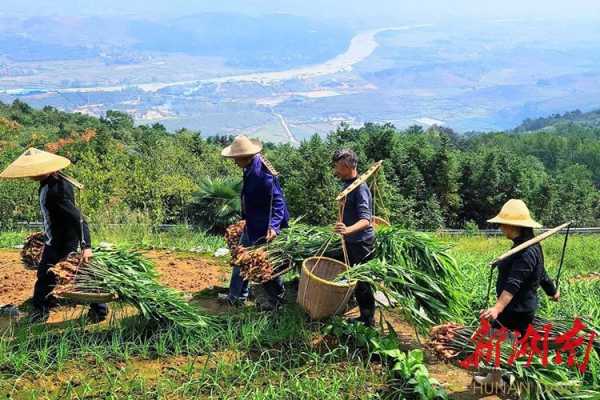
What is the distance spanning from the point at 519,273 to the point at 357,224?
130 centimetres

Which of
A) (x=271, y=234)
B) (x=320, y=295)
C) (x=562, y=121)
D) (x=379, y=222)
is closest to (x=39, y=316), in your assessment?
(x=271, y=234)

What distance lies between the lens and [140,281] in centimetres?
478

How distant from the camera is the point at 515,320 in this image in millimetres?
4020

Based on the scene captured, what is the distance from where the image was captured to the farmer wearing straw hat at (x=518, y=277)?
→ 3.79m

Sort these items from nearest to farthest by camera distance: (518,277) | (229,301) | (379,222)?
(518,277), (229,301), (379,222)

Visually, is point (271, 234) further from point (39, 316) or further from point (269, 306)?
point (39, 316)

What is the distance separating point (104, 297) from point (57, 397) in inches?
31.2

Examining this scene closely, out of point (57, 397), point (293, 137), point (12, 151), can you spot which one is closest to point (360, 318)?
point (57, 397)

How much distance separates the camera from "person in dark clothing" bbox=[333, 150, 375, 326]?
4594 millimetres

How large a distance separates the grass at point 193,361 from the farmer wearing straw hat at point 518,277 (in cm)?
88

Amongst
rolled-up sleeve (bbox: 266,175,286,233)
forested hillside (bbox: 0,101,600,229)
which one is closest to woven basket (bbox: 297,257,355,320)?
rolled-up sleeve (bbox: 266,175,286,233)

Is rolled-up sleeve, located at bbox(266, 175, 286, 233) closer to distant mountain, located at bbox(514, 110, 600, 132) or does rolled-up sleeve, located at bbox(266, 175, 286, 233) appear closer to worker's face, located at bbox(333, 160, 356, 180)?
worker's face, located at bbox(333, 160, 356, 180)

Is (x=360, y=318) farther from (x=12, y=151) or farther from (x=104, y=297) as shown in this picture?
(x=12, y=151)

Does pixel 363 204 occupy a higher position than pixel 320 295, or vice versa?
pixel 363 204
